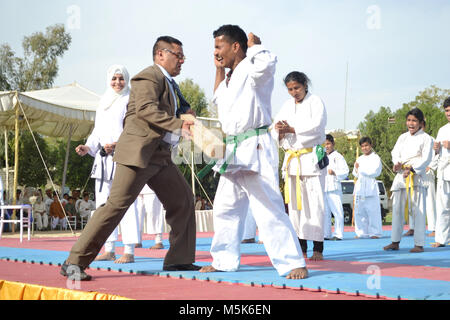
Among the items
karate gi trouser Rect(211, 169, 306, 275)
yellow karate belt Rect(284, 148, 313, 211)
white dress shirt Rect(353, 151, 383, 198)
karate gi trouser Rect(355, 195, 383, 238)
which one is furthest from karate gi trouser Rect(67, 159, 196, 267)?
white dress shirt Rect(353, 151, 383, 198)

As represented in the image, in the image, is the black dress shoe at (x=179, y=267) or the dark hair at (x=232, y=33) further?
the black dress shoe at (x=179, y=267)

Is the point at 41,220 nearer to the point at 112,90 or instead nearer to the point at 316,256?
the point at 112,90

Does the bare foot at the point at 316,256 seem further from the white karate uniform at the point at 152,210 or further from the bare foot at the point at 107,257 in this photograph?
the white karate uniform at the point at 152,210

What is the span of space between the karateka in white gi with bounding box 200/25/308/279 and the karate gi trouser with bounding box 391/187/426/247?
3304 mm

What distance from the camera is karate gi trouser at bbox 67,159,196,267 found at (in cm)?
465

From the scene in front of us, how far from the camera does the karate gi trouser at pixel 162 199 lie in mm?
4648

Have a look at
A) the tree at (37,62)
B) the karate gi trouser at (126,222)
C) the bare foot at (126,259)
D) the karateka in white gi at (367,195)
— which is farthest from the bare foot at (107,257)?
the tree at (37,62)

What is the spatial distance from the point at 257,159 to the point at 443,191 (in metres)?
4.50

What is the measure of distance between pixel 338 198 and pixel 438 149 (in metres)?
3.84

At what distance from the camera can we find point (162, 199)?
5.22 m

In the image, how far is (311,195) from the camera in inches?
251

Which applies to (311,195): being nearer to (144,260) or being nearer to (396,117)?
(144,260)

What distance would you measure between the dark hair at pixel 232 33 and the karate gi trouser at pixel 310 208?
2002mm

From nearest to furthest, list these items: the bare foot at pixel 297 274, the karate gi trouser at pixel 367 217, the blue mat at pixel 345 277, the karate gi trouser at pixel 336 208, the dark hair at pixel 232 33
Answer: the blue mat at pixel 345 277, the bare foot at pixel 297 274, the dark hair at pixel 232 33, the karate gi trouser at pixel 336 208, the karate gi trouser at pixel 367 217
